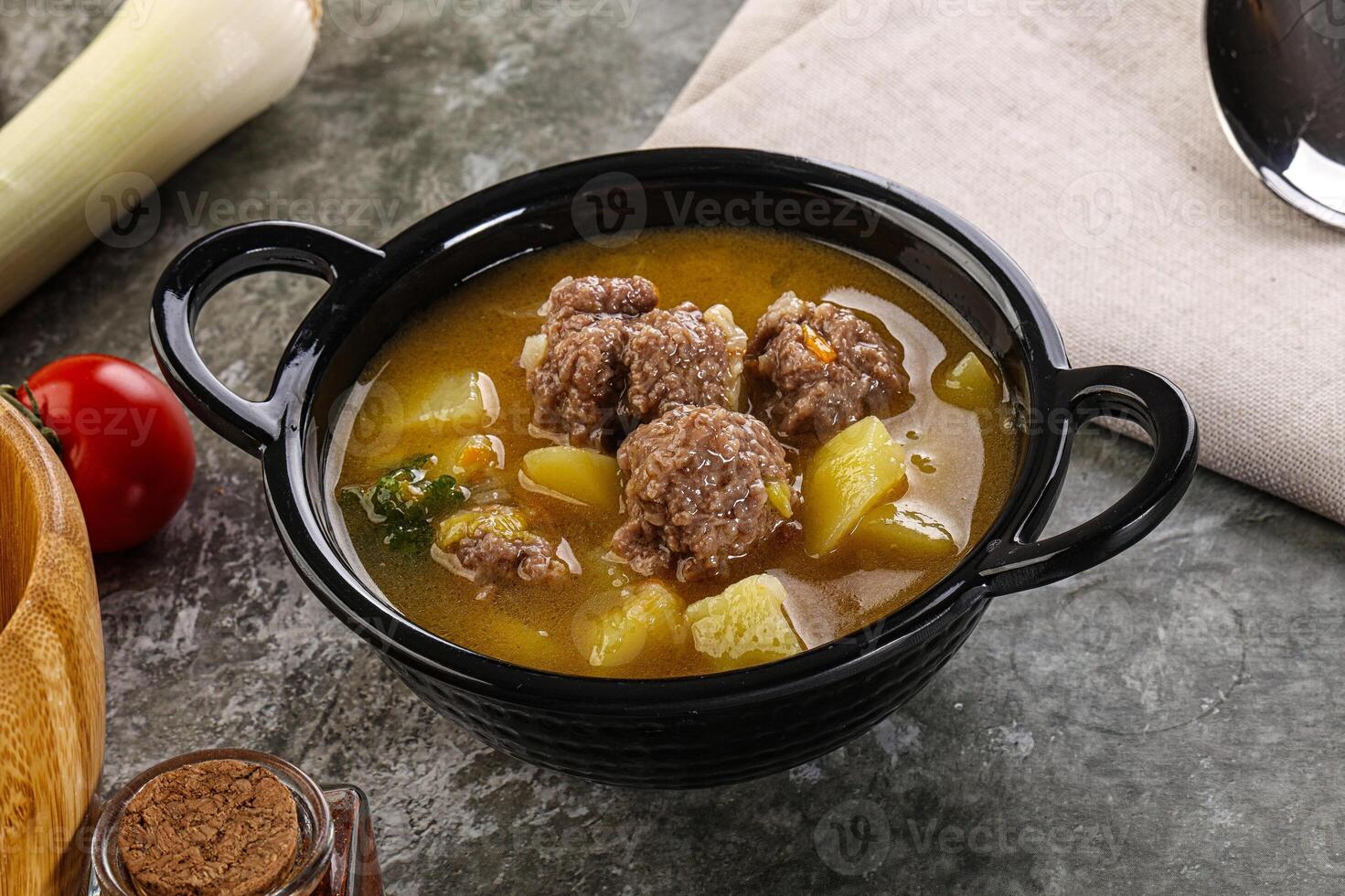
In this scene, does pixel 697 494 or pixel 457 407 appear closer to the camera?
pixel 697 494

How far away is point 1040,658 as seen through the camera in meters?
2.92

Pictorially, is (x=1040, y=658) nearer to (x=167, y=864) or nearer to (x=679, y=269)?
(x=679, y=269)

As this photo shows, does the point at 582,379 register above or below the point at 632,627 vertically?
above

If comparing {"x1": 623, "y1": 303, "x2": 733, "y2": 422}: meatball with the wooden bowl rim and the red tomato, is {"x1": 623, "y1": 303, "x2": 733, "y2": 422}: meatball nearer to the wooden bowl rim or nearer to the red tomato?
the wooden bowl rim

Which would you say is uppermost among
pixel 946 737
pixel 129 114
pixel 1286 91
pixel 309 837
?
pixel 129 114

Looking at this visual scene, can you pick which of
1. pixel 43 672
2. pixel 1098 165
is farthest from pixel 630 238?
pixel 43 672

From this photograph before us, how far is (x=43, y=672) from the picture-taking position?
7.20 ft

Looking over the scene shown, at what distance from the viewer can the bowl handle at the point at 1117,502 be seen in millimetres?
2139

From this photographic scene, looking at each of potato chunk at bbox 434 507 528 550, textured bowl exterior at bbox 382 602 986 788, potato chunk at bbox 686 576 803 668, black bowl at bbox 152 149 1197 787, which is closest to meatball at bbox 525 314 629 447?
potato chunk at bbox 434 507 528 550

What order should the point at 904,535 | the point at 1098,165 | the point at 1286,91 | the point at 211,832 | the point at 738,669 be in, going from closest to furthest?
the point at 738,669 < the point at 211,832 < the point at 904,535 < the point at 1286,91 < the point at 1098,165

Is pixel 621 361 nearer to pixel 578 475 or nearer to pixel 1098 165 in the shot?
pixel 578 475

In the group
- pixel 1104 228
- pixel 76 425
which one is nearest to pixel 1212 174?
pixel 1104 228

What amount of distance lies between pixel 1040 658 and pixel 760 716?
3.22 ft

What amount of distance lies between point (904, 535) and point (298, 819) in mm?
1197
